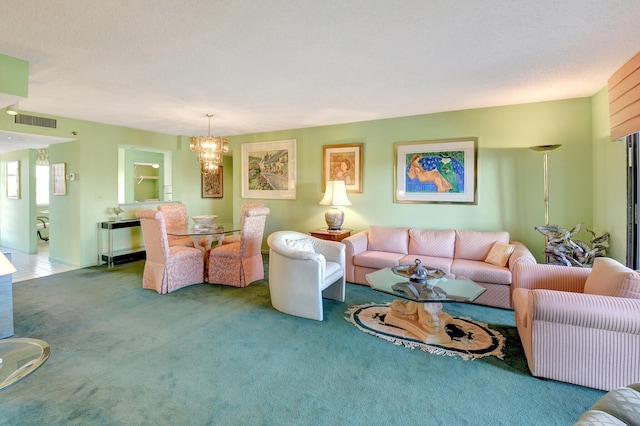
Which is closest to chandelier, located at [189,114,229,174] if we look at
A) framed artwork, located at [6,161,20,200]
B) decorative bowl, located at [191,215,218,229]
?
decorative bowl, located at [191,215,218,229]

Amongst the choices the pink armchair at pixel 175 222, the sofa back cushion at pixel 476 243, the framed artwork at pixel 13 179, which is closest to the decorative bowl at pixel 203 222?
the pink armchair at pixel 175 222

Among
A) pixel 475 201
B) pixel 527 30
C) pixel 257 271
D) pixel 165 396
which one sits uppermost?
pixel 527 30

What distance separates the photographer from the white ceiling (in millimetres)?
1983

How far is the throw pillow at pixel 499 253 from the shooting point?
141 inches

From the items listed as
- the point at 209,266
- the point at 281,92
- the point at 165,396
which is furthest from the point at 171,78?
the point at 165,396

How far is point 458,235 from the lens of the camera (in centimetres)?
419

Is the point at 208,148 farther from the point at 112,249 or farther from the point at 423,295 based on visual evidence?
the point at 423,295

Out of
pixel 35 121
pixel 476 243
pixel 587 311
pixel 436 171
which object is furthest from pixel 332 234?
pixel 35 121

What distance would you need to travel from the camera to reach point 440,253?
13.7 feet

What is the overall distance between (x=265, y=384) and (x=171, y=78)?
3.01 m

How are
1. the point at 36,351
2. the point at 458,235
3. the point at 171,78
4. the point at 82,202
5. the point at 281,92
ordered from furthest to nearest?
the point at 82,202, the point at 458,235, the point at 281,92, the point at 171,78, the point at 36,351

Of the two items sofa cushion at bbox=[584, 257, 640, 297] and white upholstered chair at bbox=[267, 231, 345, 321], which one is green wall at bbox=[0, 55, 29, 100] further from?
sofa cushion at bbox=[584, 257, 640, 297]

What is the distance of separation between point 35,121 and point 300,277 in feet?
15.6

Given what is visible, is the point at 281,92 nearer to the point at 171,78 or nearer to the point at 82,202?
the point at 171,78
